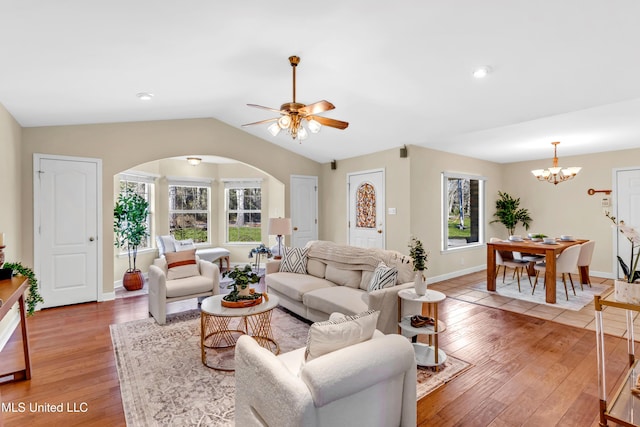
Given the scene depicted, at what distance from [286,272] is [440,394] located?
2.56 metres

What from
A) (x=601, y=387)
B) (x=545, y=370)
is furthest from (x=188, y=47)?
(x=545, y=370)

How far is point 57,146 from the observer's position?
14.2 feet

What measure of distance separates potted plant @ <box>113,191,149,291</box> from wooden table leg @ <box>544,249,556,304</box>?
20.8 feet

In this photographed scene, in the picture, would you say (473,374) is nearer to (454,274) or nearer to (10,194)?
(454,274)

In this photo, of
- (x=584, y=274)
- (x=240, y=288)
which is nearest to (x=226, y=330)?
(x=240, y=288)

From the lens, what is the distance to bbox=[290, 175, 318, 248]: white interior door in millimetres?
6645

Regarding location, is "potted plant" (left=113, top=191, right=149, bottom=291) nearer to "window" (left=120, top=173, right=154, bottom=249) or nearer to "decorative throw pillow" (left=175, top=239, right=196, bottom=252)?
"window" (left=120, top=173, right=154, bottom=249)

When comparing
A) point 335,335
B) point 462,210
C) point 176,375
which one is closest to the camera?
point 335,335

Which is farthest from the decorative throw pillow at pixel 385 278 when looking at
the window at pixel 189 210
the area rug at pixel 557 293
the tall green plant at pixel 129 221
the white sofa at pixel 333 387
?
the window at pixel 189 210

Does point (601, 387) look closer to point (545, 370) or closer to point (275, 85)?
point (545, 370)

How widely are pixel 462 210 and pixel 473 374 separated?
4.73 meters

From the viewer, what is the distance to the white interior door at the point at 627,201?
18.5 feet

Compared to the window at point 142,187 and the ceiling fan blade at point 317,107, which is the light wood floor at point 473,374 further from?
the window at point 142,187

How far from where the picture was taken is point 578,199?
248 inches
